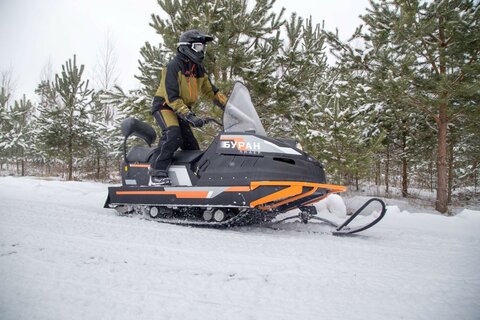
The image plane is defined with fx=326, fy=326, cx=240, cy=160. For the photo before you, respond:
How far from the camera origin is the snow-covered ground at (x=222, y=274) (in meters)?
1.41

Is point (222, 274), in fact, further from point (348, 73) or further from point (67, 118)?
point (67, 118)

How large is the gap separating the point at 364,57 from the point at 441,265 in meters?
6.38

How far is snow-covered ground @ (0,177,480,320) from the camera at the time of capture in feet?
4.64

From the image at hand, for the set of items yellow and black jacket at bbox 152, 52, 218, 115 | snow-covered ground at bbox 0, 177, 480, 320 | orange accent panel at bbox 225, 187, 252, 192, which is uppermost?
yellow and black jacket at bbox 152, 52, 218, 115

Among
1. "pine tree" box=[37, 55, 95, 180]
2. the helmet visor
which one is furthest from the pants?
→ "pine tree" box=[37, 55, 95, 180]

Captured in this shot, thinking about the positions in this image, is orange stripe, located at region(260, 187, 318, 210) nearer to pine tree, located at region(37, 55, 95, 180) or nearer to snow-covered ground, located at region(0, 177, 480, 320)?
snow-covered ground, located at region(0, 177, 480, 320)

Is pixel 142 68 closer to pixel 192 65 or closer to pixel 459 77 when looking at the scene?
pixel 192 65

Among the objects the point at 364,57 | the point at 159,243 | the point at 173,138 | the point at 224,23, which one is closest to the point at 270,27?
the point at 224,23

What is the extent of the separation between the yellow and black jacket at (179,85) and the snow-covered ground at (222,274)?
1393mm

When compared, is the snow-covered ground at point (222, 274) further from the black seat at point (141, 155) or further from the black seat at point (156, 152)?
the black seat at point (141, 155)

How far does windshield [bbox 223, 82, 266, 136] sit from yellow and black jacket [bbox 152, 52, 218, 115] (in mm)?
464

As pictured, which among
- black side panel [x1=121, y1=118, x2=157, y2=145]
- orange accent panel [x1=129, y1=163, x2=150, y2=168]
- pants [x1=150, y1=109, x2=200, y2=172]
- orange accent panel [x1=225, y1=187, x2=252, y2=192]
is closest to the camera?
orange accent panel [x1=225, y1=187, x2=252, y2=192]

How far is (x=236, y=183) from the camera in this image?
330cm

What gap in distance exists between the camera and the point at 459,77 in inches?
257
